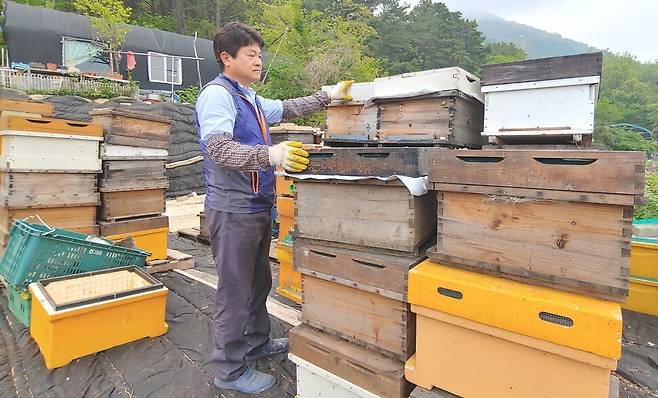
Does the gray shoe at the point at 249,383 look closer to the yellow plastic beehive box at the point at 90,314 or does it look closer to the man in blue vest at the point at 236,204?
the man in blue vest at the point at 236,204

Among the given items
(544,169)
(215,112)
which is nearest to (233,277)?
(215,112)

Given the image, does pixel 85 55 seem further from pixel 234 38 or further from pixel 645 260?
pixel 645 260

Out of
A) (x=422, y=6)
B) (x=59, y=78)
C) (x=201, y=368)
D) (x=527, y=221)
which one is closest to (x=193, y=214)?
(x=201, y=368)

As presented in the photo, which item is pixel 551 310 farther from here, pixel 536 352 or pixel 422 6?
pixel 422 6

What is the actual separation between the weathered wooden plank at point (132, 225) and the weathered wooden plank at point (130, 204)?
3.0 inches

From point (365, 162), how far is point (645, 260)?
322 centimetres

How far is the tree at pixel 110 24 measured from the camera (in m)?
17.3

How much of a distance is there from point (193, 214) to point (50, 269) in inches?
202

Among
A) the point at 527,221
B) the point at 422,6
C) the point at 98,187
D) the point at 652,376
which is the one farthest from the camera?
the point at 422,6

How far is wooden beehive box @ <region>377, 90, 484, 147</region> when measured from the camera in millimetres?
2260

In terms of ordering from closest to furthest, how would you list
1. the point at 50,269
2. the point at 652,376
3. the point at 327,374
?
the point at 327,374
the point at 652,376
the point at 50,269

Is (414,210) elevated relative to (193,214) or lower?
elevated

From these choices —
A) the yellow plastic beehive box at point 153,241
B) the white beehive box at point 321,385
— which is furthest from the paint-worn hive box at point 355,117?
the yellow plastic beehive box at point 153,241

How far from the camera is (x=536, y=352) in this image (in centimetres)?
149
